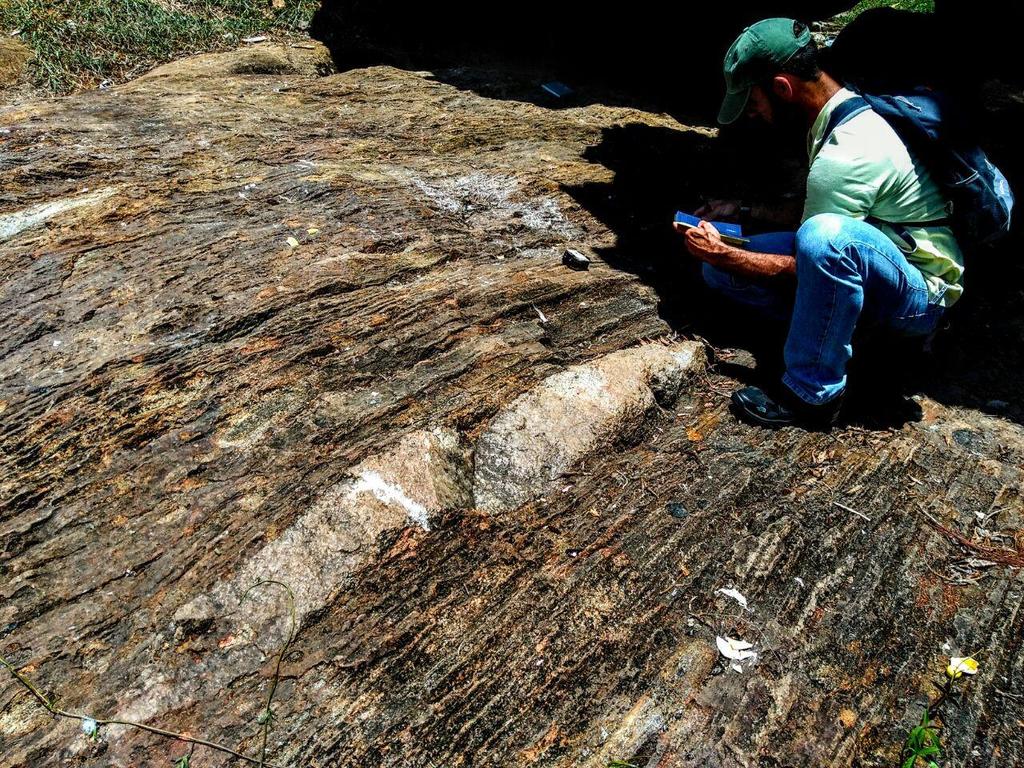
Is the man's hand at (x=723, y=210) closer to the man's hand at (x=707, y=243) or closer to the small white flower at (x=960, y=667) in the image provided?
the man's hand at (x=707, y=243)

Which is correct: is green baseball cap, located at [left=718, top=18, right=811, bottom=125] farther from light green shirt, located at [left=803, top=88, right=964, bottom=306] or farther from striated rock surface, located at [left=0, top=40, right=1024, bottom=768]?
striated rock surface, located at [left=0, top=40, right=1024, bottom=768]

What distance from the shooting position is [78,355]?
343cm

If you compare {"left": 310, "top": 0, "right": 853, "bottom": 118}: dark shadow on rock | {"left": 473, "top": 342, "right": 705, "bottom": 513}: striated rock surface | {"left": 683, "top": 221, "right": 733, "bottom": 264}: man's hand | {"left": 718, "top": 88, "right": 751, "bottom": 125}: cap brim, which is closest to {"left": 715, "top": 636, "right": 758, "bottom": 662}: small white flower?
{"left": 473, "top": 342, "right": 705, "bottom": 513}: striated rock surface

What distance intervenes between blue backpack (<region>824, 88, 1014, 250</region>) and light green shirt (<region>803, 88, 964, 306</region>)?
4 cm

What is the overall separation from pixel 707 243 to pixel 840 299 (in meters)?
0.69

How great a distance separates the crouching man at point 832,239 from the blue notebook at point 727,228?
0.42 ft

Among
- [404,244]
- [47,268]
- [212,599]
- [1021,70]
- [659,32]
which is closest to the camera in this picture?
[212,599]

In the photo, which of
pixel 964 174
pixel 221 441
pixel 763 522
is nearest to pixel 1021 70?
pixel 964 174

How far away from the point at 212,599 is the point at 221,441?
0.74 m

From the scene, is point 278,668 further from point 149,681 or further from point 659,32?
point 659,32

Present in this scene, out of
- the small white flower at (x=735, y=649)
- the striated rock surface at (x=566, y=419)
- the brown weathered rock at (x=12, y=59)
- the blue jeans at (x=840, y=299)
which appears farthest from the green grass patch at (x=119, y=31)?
the small white flower at (x=735, y=649)

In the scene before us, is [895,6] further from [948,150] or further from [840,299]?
[840,299]

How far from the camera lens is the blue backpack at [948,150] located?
3.32 m

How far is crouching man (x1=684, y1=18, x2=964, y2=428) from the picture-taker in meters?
3.29
